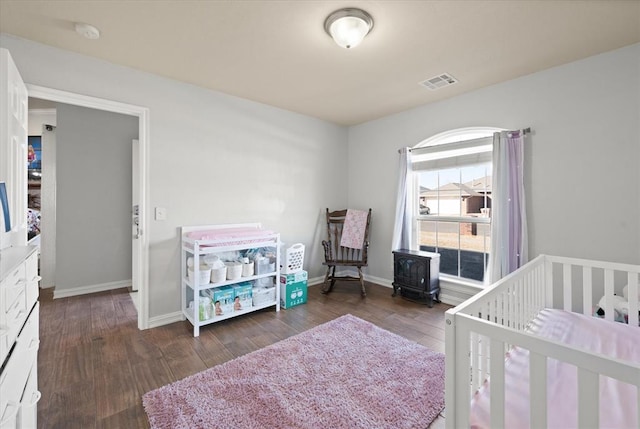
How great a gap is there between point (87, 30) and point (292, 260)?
2.60m

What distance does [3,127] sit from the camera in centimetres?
152

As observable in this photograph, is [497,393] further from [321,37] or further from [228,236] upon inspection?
[228,236]

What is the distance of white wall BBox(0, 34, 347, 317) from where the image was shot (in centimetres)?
232

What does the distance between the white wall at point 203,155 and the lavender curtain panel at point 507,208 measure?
7.34 feet

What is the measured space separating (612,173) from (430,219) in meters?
1.68

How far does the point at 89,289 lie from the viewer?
3.65m

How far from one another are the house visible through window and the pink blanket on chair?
70 cm

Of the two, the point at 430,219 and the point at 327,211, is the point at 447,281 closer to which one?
the point at 430,219

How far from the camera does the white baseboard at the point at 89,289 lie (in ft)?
11.3

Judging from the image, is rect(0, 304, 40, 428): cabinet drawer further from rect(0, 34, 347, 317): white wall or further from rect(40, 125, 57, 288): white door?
rect(40, 125, 57, 288): white door

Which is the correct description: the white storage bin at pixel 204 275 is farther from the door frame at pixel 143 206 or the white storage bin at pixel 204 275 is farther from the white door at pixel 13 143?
the white door at pixel 13 143

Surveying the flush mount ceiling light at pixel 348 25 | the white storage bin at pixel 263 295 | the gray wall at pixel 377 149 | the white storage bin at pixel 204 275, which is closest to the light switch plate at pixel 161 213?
the gray wall at pixel 377 149

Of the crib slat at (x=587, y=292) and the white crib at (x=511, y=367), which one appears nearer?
the white crib at (x=511, y=367)

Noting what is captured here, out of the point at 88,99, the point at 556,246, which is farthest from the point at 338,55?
the point at 556,246
